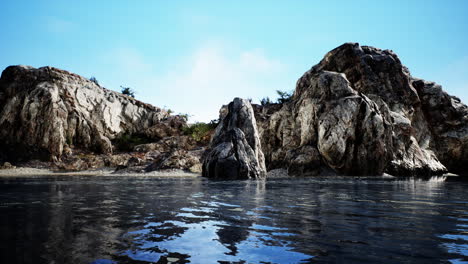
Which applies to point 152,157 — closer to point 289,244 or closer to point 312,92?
point 312,92

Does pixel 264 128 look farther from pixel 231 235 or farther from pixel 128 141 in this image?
pixel 231 235

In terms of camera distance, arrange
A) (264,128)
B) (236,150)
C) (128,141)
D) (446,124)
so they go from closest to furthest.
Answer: (236,150)
(264,128)
(128,141)
(446,124)

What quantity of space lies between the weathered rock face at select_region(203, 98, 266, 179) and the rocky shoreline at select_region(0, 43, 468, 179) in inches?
3.3

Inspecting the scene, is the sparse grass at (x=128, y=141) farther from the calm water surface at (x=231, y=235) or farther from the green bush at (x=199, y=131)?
the calm water surface at (x=231, y=235)

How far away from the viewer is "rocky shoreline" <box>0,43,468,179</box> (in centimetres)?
2977

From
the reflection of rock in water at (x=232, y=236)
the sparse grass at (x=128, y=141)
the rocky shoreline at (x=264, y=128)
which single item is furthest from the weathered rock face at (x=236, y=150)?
the reflection of rock in water at (x=232, y=236)

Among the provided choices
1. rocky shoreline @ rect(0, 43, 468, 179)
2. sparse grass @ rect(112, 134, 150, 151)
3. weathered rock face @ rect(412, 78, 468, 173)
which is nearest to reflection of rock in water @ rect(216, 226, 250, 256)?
rocky shoreline @ rect(0, 43, 468, 179)

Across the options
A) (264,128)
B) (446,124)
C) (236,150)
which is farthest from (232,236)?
(446,124)

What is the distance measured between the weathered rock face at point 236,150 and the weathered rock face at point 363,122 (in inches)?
285

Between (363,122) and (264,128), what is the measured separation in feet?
42.1

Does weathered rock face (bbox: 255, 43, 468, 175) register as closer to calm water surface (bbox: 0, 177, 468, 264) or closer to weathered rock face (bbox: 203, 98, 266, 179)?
weathered rock face (bbox: 203, 98, 266, 179)

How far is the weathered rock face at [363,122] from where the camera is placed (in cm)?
3031

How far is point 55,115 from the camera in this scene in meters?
35.6

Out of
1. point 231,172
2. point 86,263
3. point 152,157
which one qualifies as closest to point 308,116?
point 231,172
